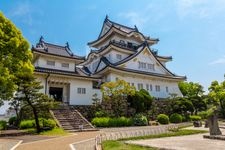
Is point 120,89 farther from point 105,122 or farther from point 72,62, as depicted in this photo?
point 72,62

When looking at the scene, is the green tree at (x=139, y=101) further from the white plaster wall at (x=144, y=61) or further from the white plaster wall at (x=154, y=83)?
the white plaster wall at (x=144, y=61)

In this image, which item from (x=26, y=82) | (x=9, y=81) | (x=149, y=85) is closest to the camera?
(x=9, y=81)

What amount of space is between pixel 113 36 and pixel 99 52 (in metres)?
4.55

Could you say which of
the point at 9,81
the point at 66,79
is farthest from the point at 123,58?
the point at 9,81

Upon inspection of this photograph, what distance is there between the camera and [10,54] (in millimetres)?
15648

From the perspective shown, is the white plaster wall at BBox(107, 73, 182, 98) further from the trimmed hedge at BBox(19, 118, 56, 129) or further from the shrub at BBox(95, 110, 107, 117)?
the trimmed hedge at BBox(19, 118, 56, 129)

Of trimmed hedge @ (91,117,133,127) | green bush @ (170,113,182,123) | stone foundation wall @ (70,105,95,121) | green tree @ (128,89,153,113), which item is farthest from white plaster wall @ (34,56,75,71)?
green bush @ (170,113,182,123)

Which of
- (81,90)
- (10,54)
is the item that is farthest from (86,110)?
(10,54)

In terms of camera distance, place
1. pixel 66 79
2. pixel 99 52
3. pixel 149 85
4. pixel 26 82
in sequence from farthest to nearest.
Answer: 1. pixel 99 52
2. pixel 149 85
3. pixel 66 79
4. pixel 26 82

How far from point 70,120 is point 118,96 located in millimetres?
7178

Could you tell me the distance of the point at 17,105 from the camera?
21781 millimetres

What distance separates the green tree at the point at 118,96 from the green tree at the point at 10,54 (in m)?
12.9

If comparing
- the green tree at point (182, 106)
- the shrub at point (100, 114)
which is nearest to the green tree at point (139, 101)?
the shrub at point (100, 114)

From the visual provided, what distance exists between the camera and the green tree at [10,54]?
15.1 meters
